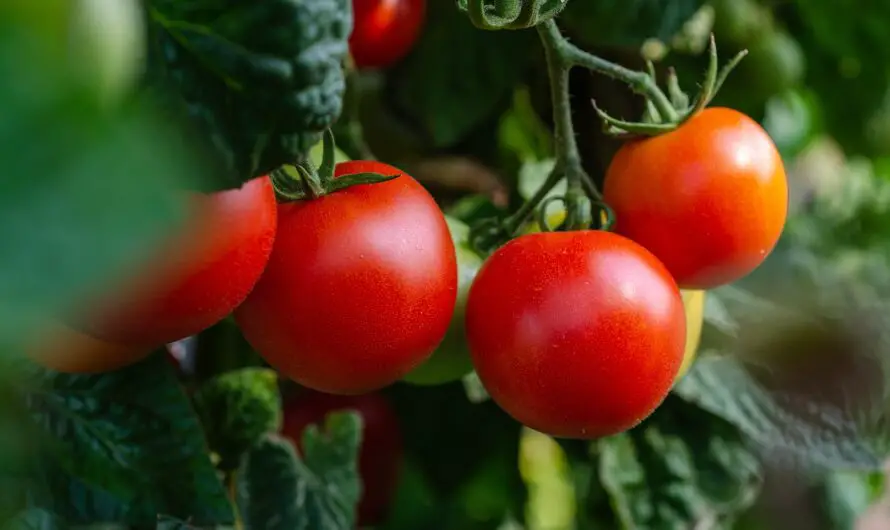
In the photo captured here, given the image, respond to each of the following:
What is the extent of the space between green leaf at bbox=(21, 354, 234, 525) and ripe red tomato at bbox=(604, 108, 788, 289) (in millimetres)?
225

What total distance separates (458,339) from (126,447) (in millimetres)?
163

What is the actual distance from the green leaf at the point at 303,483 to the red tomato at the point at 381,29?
0.71 ft

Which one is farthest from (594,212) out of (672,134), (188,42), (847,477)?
(847,477)

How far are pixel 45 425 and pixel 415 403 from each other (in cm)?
38

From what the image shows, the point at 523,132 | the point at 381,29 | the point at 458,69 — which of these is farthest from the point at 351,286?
the point at 523,132

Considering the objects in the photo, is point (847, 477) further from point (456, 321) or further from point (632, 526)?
point (456, 321)

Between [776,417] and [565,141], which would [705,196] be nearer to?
[565,141]

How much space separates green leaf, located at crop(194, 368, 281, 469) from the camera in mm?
524

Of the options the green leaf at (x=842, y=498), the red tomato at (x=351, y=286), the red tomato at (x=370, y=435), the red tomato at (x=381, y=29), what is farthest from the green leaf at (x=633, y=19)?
the green leaf at (x=842, y=498)

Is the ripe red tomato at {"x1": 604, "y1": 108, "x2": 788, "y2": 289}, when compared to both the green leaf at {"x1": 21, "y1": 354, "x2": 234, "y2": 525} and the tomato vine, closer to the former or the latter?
the tomato vine

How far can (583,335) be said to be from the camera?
35cm

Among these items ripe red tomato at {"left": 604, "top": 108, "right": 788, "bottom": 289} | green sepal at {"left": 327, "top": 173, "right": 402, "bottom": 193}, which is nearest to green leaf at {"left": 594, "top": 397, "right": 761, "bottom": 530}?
ripe red tomato at {"left": 604, "top": 108, "right": 788, "bottom": 289}

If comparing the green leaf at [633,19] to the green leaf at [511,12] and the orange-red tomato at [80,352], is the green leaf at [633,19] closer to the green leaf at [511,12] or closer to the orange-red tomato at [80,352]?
the green leaf at [511,12]

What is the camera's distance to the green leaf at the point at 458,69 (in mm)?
638
